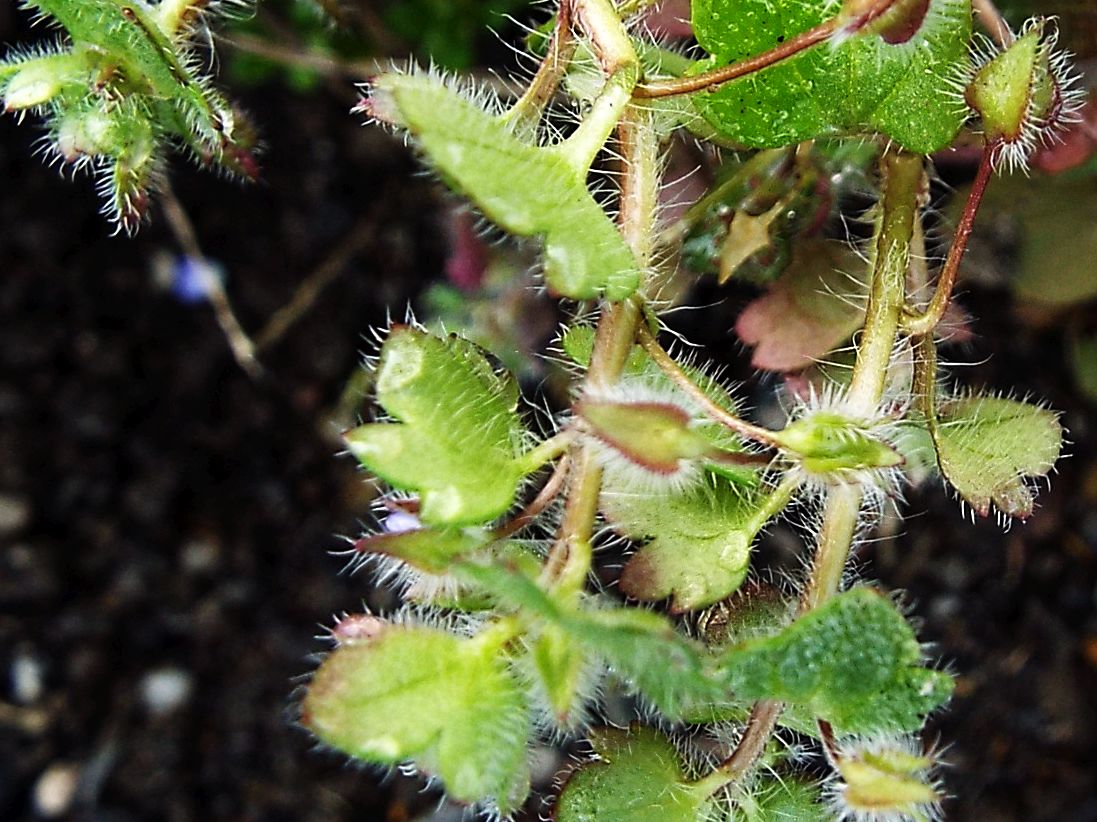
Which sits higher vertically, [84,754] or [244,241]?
[244,241]

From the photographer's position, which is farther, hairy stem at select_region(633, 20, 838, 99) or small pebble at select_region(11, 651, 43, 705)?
small pebble at select_region(11, 651, 43, 705)

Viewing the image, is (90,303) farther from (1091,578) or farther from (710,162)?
(1091,578)

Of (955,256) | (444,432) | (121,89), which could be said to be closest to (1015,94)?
(955,256)

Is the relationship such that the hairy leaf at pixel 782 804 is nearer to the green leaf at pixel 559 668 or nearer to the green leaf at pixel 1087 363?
the green leaf at pixel 559 668

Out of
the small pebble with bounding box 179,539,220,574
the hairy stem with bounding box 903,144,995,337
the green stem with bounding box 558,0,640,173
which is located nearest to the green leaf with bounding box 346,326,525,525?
the green stem with bounding box 558,0,640,173

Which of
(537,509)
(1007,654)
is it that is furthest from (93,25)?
(1007,654)

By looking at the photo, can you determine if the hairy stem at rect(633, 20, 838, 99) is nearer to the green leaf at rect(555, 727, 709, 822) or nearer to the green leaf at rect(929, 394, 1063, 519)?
the green leaf at rect(929, 394, 1063, 519)
